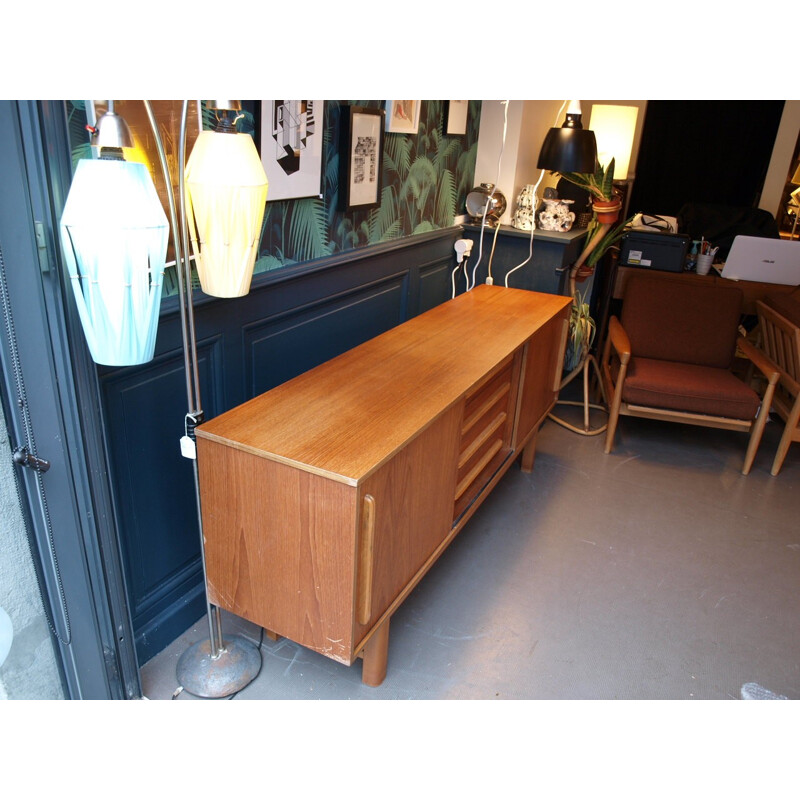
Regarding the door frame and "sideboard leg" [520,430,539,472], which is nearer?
the door frame

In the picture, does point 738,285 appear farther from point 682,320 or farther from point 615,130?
point 615,130

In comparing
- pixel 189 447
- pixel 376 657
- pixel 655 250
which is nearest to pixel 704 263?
pixel 655 250

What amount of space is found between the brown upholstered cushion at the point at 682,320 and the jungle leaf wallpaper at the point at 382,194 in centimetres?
116

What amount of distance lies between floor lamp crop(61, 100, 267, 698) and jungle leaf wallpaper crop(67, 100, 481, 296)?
0.38 metres

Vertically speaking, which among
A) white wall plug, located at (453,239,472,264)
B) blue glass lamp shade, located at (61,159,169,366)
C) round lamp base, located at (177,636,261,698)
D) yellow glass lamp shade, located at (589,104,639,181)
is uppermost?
yellow glass lamp shade, located at (589,104,639,181)

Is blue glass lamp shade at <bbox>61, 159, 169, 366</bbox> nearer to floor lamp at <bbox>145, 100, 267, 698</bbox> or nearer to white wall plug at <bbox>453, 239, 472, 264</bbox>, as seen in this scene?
floor lamp at <bbox>145, 100, 267, 698</bbox>

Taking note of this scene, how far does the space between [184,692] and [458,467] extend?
1.05 metres

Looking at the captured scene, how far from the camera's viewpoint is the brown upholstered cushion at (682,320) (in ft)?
12.1

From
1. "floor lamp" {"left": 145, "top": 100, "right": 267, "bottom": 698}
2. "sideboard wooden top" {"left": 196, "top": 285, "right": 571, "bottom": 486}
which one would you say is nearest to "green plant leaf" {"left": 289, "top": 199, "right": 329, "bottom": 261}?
"sideboard wooden top" {"left": 196, "top": 285, "right": 571, "bottom": 486}

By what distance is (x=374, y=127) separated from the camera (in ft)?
8.40

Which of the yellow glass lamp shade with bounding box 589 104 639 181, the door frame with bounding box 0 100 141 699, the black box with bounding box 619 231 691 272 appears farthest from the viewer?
the yellow glass lamp shade with bounding box 589 104 639 181

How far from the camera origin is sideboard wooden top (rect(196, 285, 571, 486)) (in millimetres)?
1585

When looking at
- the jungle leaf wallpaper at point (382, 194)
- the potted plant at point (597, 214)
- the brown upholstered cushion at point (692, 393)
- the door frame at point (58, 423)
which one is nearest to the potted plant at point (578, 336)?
the potted plant at point (597, 214)
